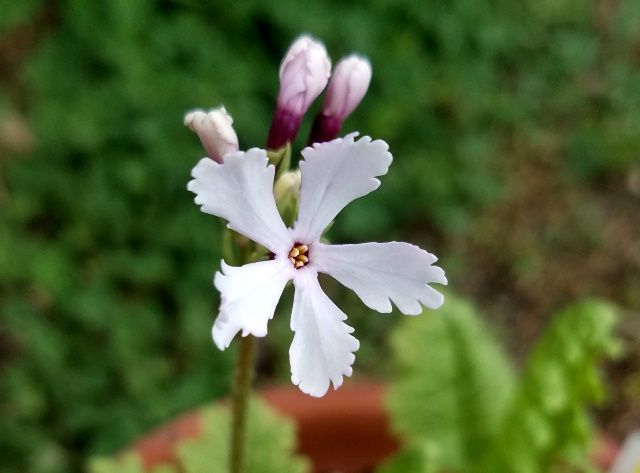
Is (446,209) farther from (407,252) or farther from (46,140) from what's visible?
(407,252)

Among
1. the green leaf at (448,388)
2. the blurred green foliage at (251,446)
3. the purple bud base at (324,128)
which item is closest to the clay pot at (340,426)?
the green leaf at (448,388)

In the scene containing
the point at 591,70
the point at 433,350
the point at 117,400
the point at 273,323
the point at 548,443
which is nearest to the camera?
the point at 548,443

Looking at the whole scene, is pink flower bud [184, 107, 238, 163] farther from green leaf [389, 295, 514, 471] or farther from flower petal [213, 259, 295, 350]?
green leaf [389, 295, 514, 471]

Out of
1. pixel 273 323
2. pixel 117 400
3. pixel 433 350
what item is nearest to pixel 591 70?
pixel 273 323

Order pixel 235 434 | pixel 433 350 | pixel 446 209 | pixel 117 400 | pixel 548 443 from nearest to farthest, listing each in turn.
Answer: pixel 235 434 → pixel 548 443 → pixel 433 350 → pixel 117 400 → pixel 446 209

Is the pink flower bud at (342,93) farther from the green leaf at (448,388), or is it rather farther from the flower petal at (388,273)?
the green leaf at (448,388)

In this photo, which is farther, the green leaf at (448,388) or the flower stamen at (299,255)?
the green leaf at (448,388)
